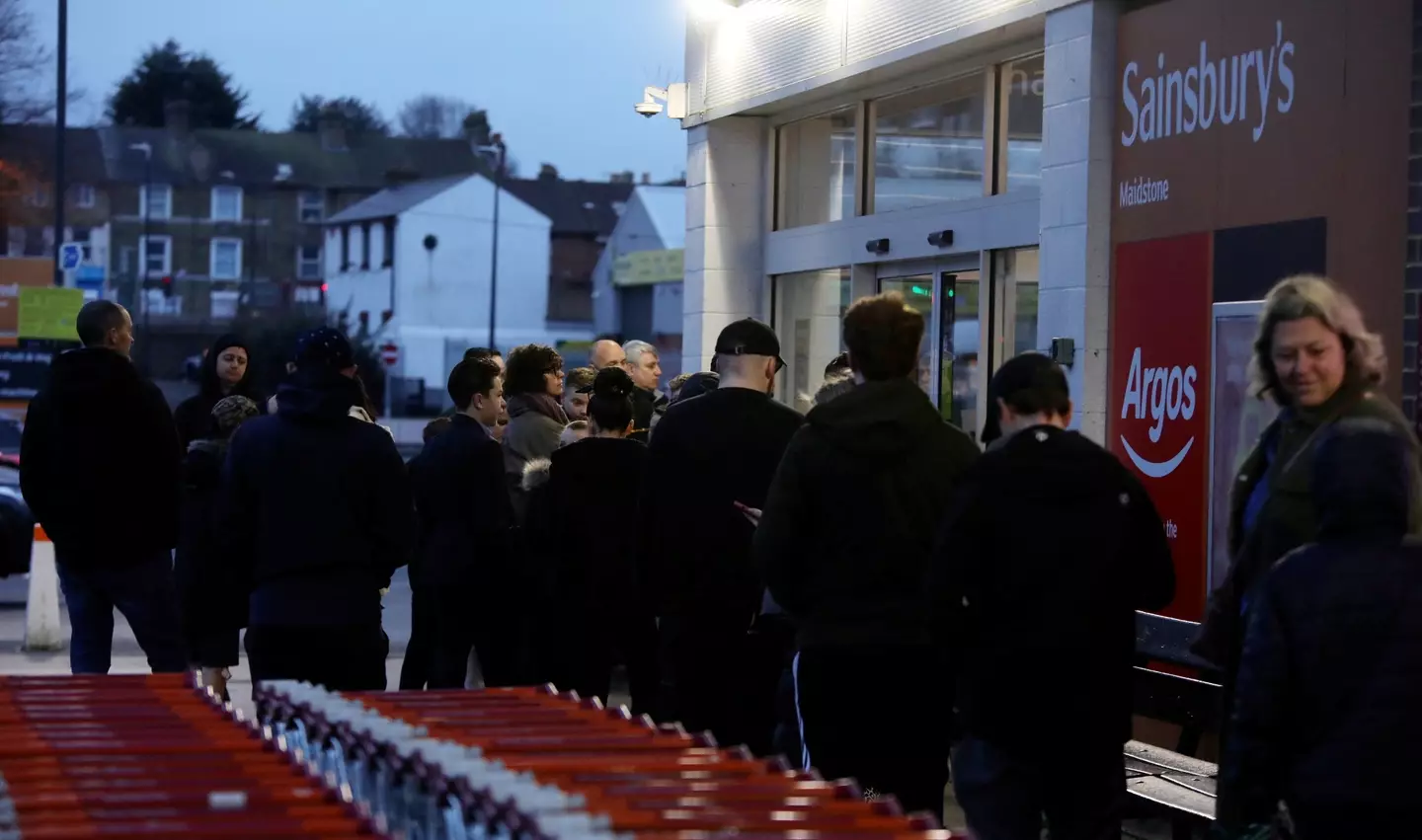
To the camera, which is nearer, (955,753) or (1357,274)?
(955,753)

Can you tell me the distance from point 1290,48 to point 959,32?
350 centimetres

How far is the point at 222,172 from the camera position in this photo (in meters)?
97.8

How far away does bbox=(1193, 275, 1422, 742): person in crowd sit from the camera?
16.3 ft

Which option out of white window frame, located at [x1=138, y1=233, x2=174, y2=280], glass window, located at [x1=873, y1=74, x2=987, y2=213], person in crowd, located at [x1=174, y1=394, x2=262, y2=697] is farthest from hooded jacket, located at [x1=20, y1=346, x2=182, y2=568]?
white window frame, located at [x1=138, y1=233, x2=174, y2=280]

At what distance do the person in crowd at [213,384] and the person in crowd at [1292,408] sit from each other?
241 inches

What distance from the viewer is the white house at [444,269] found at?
84.1 m

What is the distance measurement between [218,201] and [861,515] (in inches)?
3765

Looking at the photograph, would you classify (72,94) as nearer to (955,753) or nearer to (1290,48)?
(1290,48)

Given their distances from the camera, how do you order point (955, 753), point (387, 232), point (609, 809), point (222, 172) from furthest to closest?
point (222, 172) → point (387, 232) → point (955, 753) → point (609, 809)

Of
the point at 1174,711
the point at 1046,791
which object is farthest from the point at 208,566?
the point at 1174,711

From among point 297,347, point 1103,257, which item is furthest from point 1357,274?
point 297,347

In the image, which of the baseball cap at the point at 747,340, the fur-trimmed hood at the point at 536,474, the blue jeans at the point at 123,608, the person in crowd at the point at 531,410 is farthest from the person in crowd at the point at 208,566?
the baseball cap at the point at 747,340

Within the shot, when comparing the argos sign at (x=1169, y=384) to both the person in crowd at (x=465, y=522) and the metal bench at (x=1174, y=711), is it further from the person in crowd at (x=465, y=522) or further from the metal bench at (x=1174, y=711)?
the person in crowd at (x=465, y=522)

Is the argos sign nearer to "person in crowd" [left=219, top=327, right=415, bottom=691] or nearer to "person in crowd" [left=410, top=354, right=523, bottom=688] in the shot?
"person in crowd" [left=410, top=354, right=523, bottom=688]
